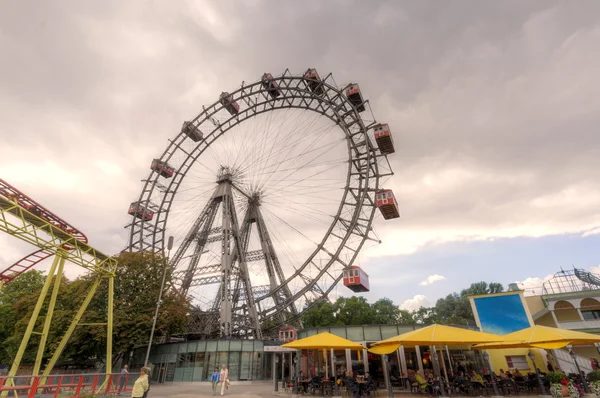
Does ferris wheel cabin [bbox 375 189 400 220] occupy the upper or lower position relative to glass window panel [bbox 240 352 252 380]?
upper

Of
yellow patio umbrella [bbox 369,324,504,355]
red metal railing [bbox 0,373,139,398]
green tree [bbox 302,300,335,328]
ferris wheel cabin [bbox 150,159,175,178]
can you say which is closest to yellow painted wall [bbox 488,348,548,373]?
yellow patio umbrella [bbox 369,324,504,355]

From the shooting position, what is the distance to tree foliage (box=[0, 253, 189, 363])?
82.2 feet

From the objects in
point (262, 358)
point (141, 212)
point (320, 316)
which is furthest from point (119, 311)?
point (320, 316)

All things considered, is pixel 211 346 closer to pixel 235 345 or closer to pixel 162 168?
pixel 235 345

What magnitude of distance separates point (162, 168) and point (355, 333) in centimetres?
3144

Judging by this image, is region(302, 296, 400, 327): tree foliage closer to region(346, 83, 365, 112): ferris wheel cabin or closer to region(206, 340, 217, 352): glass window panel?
region(206, 340, 217, 352): glass window panel

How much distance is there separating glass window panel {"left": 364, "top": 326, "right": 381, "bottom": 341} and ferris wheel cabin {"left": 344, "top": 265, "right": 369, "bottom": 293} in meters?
7.61

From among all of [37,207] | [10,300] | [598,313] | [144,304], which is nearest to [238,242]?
[144,304]

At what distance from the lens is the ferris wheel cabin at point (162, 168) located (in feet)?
132

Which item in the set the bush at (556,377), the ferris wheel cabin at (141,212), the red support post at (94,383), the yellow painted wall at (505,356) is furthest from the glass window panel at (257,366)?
the ferris wheel cabin at (141,212)

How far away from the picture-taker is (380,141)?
30453 mm

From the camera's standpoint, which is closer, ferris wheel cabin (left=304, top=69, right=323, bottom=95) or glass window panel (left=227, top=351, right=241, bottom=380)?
glass window panel (left=227, top=351, right=241, bottom=380)

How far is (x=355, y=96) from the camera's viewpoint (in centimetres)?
3269

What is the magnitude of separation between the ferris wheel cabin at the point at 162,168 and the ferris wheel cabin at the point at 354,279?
2596 cm
